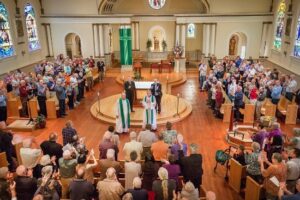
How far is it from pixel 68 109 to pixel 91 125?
7.30ft

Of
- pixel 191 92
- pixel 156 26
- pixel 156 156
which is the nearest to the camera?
pixel 156 156

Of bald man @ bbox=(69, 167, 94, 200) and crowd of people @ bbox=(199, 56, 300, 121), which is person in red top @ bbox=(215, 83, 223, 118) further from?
bald man @ bbox=(69, 167, 94, 200)

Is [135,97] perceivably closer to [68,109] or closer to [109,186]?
[68,109]

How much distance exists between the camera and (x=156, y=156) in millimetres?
5773

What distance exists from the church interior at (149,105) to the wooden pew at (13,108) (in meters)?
0.05

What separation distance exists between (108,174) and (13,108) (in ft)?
26.7

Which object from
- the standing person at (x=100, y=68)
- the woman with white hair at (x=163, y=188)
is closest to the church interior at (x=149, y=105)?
the woman with white hair at (x=163, y=188)

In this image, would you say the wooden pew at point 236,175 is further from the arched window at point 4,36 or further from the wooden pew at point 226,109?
the arched window at point 4,36

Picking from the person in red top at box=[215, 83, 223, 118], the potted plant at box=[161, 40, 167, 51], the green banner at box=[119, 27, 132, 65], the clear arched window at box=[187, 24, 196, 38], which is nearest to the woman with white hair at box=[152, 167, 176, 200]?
the person in red top at box=[215, 83, 223, 118]

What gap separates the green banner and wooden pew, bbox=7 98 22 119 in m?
9.37

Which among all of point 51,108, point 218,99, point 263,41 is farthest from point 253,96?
point 263,41

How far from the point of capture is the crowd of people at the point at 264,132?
5016mm

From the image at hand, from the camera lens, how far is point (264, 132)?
22.3ft

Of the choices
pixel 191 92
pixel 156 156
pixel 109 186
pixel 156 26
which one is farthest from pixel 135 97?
pixel 156 26
